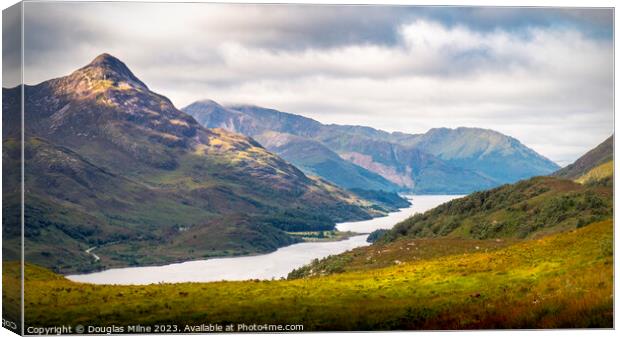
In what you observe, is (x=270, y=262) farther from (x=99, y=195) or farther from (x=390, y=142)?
(x=390, y=142)

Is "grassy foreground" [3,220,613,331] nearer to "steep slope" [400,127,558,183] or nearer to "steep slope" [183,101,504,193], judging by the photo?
"steep slope" [400,127,558,183]

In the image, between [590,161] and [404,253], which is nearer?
[590,161]

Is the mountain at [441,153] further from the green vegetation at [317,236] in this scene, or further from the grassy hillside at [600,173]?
the green vegetation at [317,236]

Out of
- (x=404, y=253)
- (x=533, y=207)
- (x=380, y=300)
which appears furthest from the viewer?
(x=533, y=207)

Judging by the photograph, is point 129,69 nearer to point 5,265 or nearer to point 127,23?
point 127,23

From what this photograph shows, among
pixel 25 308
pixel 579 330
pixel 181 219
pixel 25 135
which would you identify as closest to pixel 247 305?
pixel 25 308

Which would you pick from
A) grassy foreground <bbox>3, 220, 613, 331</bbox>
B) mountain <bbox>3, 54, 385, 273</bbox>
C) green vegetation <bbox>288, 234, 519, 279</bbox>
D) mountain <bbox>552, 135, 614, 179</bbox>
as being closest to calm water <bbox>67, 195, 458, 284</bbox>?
mountain <bbox>3, 54, 385, 273</bbox>

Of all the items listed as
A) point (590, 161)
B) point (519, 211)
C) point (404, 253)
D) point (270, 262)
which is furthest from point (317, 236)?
point (590, 161)

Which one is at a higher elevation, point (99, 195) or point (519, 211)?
point (99, 195)
